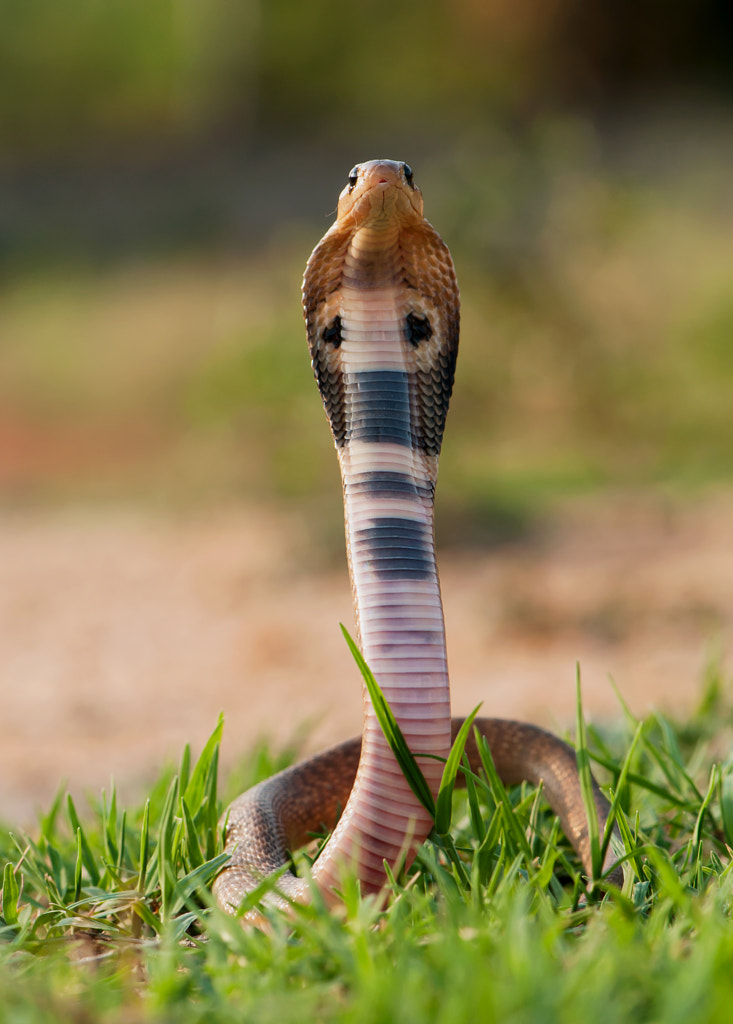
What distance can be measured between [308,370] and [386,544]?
632 cm

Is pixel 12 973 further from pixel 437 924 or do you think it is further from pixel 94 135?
pixel 94 135

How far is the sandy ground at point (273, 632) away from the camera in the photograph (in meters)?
4.93

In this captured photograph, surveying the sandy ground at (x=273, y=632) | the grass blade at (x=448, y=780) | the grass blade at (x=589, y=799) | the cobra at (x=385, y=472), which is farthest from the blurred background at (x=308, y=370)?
the grass blade at (x=448, y=780)

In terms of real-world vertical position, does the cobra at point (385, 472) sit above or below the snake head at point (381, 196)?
below

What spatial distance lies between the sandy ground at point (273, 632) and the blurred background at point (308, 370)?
0.03 metres

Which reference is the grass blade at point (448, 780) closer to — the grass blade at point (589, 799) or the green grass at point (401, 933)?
the green grass at point (401, 933)

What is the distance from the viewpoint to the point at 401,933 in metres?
1.55

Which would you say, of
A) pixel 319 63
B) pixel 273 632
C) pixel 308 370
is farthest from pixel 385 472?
pixel 319 63

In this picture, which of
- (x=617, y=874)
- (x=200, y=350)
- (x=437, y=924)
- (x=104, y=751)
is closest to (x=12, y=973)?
(x=437, y=924)

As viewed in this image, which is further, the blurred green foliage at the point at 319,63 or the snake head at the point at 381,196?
→ the blurred green foliage at the point at 319,63

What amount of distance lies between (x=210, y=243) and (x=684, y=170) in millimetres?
8315

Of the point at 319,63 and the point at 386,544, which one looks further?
the point at 319,63

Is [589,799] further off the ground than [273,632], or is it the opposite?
[273,632]

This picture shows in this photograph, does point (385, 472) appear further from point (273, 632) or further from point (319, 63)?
point (319, 63)
